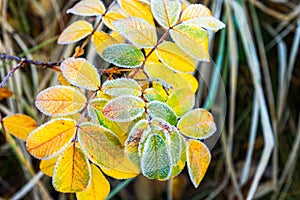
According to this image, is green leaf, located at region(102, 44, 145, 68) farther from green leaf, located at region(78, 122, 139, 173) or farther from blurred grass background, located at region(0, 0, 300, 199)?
blurred grass background, located at region(0, 0, 300, 199)

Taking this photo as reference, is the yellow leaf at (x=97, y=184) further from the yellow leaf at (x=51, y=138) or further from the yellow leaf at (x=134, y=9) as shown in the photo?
the yellow leaf at (x=134, y=9)

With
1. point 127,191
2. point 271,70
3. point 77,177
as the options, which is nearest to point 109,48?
→ point 77,177

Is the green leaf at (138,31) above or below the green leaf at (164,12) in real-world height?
below

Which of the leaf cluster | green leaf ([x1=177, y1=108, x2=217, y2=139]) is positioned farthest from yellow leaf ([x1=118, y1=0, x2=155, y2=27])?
green leaf ([x1=177, y1=108, x2=217, y2=139])

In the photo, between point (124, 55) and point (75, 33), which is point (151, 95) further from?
point (75, 33)

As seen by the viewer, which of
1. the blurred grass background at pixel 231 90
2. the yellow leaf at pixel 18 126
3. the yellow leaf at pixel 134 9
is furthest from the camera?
the blurred grass background at pixel 231 90

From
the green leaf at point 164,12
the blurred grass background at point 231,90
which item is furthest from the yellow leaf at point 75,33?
the blurred grass background at point 231,90

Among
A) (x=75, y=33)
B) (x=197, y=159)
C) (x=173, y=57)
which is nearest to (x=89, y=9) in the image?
(x=75, y=33)
